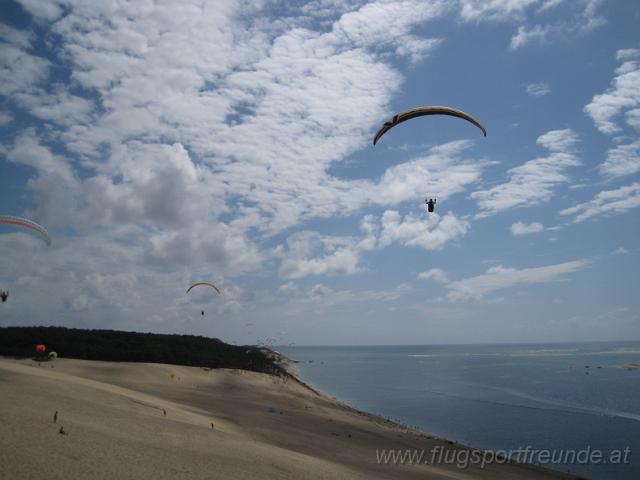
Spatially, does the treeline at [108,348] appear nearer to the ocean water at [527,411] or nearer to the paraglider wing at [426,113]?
the ocean water at [527,411]

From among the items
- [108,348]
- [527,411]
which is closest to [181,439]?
[108,348]

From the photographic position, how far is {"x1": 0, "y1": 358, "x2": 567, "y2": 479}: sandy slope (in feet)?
32.1

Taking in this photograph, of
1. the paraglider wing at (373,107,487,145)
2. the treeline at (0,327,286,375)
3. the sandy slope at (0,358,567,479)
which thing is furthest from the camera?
the treeline at (0,327,286,375)

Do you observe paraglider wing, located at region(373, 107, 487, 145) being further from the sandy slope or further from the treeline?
the treeline

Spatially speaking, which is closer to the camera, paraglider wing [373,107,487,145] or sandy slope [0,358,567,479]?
sandy slope [0,358,567,479]

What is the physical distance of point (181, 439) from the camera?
529 inches

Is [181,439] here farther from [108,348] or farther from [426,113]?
[108,348]

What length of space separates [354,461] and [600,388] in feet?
176

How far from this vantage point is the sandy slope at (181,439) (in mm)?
9797

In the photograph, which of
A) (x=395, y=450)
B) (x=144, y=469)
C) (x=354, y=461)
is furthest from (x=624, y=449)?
(x=144, y=469)

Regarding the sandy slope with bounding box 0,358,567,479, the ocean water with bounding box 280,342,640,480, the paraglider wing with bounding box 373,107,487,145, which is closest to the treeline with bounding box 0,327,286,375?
the sandy slope with bounding box 0,358,567,479

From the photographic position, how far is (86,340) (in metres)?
46.6

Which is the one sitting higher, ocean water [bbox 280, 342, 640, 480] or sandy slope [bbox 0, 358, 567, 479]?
sandy slope [bbox 0, 358, 567, 479]

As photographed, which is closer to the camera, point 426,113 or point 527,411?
point 426,113
